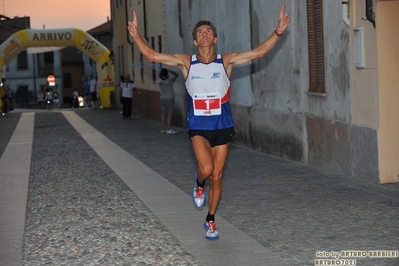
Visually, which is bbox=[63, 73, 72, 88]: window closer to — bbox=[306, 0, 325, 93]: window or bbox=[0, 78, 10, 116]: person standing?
bbox=[0, 78, 10, 116]: person standing

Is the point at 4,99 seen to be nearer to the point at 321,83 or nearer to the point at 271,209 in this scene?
the point at 321,83

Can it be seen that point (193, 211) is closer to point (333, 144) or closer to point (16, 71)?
point (333, 144)

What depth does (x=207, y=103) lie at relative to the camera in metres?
8.14

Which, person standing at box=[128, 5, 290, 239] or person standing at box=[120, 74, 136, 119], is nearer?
person standing at box=[128, 5, 290, 239]

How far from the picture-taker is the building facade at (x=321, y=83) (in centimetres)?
1166

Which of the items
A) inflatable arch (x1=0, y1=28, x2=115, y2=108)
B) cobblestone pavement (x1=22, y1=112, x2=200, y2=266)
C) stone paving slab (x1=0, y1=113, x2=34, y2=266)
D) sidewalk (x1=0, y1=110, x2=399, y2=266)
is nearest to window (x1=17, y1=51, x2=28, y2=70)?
inflatable arch (x1=0, y1=28, x2=115, y2=108)

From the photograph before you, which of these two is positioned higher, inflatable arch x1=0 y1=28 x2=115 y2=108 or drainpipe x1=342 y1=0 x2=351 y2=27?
inflatable arch x1=0 y1=28 x2=115 y2=108

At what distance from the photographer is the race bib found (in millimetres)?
8133

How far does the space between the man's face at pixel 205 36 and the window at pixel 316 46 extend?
6.17m

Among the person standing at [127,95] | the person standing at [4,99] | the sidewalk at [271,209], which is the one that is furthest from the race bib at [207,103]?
the person standing at [4,99]

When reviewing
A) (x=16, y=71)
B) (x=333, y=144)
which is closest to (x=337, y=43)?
(x=333, y=144)

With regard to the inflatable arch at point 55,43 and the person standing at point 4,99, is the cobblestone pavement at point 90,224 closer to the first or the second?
the person standing at point 4,99

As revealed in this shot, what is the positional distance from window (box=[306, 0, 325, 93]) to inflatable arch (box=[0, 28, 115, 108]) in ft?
97.2

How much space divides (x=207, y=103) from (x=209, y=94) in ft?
0.26
